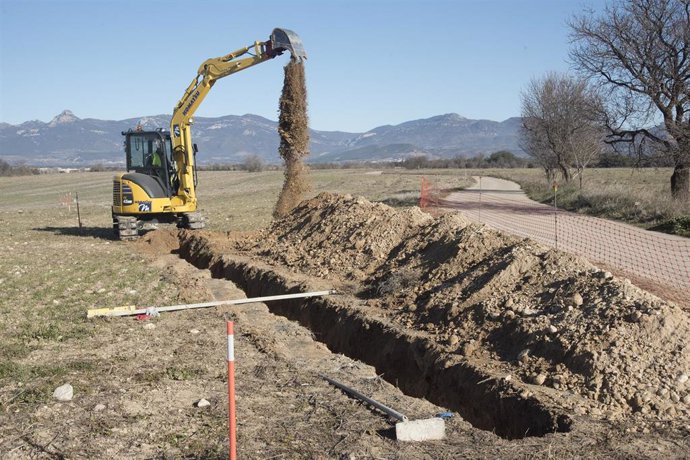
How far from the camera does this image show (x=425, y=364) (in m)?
8.82

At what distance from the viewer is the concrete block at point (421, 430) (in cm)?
598

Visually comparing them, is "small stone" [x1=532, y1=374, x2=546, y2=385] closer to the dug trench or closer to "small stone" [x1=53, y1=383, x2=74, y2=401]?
the dug trench

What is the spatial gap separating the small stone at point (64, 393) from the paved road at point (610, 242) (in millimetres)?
8479

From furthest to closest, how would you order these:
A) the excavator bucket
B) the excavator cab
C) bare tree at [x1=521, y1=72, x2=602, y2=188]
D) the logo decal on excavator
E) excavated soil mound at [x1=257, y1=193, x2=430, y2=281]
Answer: bare tree at [x1=521, y1=72, x2=602, y2=188] < the excavator cab < the logo decal on excavator < the excavator bucket < excavated soil mound at [x1=257, y1=193, x2=430, y2=281]

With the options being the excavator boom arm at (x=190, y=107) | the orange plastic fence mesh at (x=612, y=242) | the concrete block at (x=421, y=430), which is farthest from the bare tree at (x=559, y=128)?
the concrete block at (x=421, y=430)

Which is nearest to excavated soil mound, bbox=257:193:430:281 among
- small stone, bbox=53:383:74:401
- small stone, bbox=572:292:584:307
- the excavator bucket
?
the excavator bucket

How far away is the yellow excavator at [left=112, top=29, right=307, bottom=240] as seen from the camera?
20203mm

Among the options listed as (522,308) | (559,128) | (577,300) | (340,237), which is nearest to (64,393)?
(522,308)

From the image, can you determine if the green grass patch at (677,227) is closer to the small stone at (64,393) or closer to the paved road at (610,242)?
the paved road at (610,242)

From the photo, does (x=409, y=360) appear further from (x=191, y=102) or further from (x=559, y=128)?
(x=559, y=128)

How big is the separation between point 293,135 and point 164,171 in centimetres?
404

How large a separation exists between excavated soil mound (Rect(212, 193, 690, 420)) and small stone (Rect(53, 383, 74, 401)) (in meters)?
4.47

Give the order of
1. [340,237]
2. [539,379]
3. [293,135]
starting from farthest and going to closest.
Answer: [293,135] < [340,237] < [539,379]

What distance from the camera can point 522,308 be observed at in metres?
9.13
